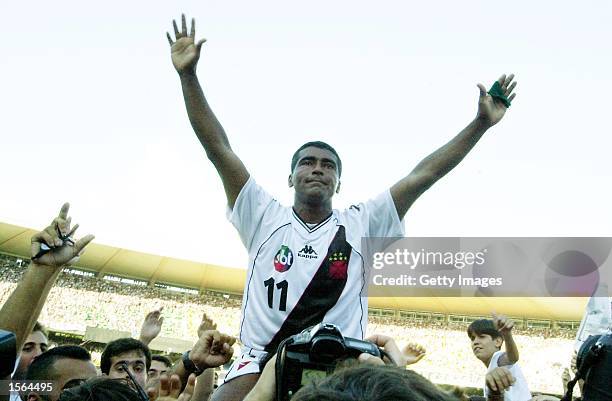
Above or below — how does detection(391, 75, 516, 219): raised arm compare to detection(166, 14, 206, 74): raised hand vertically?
below

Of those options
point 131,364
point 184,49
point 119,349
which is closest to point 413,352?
point 184,49

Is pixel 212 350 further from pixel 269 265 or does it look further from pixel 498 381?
pixel 498 381

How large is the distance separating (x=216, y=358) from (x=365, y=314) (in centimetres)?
96

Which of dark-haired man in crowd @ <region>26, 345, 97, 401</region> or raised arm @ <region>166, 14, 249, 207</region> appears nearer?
raised arm @ <region>166, 14, 249, 207</region>

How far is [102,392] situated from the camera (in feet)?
6.57

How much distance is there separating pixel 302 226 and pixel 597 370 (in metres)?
1.68

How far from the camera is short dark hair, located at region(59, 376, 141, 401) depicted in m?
1.98

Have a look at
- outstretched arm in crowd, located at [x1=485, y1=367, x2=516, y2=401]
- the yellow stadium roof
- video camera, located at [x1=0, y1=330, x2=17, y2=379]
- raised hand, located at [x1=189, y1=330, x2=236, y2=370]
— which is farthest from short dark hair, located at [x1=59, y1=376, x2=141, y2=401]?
the yellow stadium roof

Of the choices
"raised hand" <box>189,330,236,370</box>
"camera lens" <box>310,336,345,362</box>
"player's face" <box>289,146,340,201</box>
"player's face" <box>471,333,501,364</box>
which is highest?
"player's face" <box>289,146,340,201</box>

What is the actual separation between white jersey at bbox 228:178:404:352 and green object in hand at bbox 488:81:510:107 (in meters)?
0.78

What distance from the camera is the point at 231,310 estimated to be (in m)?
35.9

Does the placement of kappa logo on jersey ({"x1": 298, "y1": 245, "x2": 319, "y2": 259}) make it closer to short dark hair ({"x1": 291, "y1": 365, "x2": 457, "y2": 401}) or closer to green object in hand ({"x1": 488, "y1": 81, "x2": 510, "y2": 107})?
green object in hand ({"x1": 488, "y1": 81, "x2": 510, "y2": 107})

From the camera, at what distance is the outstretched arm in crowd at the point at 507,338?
11.7 feet

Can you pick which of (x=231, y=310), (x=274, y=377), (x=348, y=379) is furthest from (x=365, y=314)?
(x=231, y=310)
